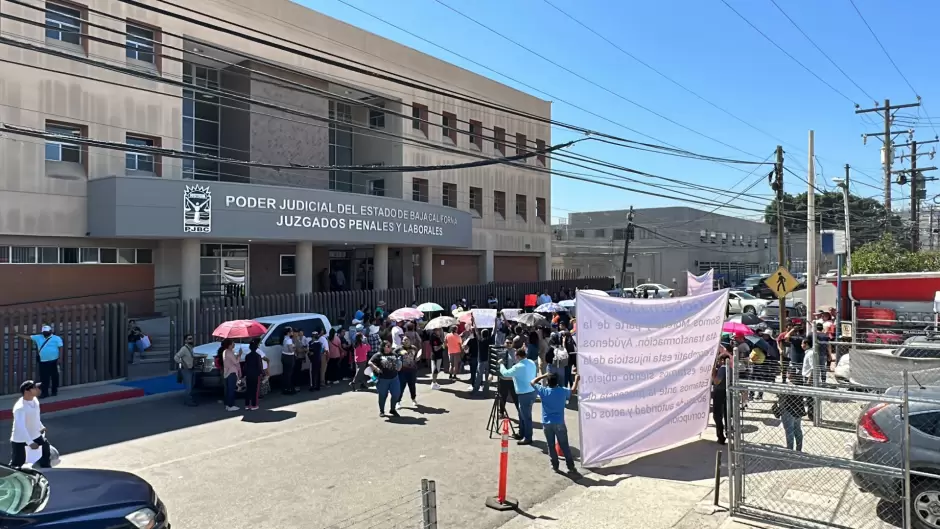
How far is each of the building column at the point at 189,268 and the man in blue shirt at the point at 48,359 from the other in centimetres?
721

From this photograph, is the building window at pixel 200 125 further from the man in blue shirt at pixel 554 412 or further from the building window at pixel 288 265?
the man in blue shirt at pixel 554 412

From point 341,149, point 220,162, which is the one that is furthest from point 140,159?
point 341,149

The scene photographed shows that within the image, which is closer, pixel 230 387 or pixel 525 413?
pixel 525 413

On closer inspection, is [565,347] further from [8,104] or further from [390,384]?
[8,104]

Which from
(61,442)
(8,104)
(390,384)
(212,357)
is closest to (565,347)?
(390,384)

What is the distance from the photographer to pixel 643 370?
31.4ft

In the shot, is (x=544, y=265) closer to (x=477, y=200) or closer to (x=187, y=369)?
(x=477, y=200)

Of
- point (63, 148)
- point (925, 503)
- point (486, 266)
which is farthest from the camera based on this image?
point (486, 266)

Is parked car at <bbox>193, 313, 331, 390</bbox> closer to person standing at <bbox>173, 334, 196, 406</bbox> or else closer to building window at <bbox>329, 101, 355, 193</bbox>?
person standing at <bbox>173, 334, 196, 406</bbox>

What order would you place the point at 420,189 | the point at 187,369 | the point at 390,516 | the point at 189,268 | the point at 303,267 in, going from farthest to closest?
the point at 420,189, the point at 303,267, the point at 189,268, the point at 187,369, the point at 390,516

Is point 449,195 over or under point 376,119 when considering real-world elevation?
under

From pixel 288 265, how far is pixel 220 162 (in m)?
9.72

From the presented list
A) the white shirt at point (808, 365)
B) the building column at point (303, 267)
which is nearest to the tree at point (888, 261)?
the white shirt at point (808, 365)

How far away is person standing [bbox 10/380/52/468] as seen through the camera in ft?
27.0
